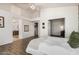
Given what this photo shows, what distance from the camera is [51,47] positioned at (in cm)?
201

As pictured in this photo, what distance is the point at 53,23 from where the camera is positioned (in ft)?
6.78

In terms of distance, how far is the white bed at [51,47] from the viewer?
6.51ft

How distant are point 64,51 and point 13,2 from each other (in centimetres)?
130

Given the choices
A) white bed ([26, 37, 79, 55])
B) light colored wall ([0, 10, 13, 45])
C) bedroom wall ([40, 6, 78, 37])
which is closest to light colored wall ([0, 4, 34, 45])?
light colored wall ([0, 10, 13, 45])

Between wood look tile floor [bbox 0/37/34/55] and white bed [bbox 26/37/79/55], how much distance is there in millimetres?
77

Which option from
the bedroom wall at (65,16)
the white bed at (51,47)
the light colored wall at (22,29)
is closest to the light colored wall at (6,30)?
the light colored wall at (22,29)

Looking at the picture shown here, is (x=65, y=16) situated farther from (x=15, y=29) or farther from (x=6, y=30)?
(x=6, y=30)

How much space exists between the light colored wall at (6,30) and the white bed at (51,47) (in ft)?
1.35

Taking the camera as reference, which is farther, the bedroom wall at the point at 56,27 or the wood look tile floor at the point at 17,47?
the bedroom wall at the point at 56,27

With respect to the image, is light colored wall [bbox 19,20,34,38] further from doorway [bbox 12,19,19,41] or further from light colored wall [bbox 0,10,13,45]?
light colored wall [bbox 0,10,13,45]

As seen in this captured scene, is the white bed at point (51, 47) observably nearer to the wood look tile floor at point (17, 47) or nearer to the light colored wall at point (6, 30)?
the wood look tile floor at point (17, 47)

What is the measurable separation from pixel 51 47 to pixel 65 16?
0.63m

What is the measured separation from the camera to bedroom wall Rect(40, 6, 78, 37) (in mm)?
1964
